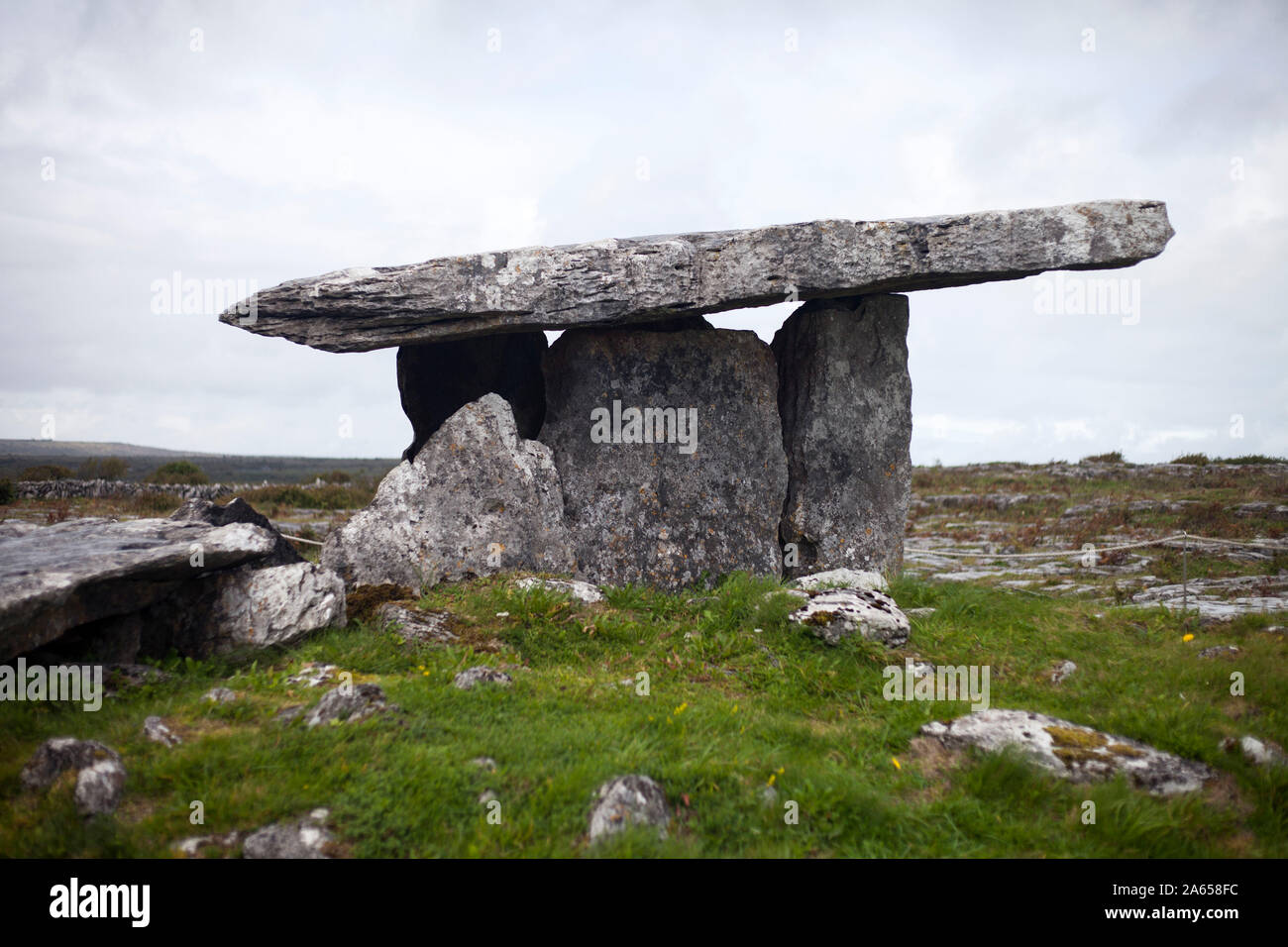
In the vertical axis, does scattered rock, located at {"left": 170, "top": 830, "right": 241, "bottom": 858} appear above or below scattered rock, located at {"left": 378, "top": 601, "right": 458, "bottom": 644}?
below

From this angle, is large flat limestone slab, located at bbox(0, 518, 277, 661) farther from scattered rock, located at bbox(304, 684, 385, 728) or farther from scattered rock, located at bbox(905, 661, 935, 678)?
scattered rock, located at bbox(905, 661, 935, 678)

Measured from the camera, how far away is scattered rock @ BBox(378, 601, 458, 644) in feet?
24.4

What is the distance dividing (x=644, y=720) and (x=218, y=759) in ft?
9.17

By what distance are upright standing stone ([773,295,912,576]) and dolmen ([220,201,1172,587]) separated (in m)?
0.03

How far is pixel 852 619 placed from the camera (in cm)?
766

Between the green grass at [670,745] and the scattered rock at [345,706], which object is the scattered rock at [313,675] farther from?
the scattered rock at [345,706]

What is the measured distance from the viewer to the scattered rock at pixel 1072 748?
5.38 meters

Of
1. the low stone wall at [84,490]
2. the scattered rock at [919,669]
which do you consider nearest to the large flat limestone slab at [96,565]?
the scattered rock at [919,669]

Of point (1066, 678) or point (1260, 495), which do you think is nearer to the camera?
point (1066, 678)

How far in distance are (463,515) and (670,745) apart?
4.70 m

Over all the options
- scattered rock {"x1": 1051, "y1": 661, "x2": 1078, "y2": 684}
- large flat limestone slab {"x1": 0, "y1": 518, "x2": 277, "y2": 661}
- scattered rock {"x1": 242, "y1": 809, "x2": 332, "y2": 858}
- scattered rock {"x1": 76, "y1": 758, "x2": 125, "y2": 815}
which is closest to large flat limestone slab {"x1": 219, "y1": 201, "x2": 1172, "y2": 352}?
large flat limestone slab {"x1": 0, "y1": 518, "x2": 277, "y2": 661}
